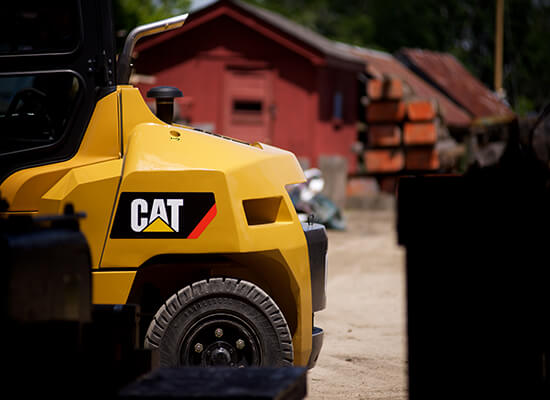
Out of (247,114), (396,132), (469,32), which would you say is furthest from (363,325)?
(469,32)

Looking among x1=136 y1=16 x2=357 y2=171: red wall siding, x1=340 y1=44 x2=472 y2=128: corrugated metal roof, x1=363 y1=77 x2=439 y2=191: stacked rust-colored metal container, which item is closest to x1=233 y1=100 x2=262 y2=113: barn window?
x1=136 y1=16 x2=357 y2=171: red wall siding

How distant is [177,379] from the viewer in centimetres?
396

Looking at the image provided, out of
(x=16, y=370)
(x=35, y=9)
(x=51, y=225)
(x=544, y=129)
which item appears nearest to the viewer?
(x=16, y=370)

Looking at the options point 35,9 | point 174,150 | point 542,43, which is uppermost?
point 542,43

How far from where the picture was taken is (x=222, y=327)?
5172 millimetres

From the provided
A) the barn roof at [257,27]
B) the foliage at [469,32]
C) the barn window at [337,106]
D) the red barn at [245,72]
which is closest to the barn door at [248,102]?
the red barn at [245,72]

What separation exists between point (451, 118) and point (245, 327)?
28.5m

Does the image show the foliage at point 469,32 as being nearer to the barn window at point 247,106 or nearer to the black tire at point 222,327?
the barn window at point 247,106

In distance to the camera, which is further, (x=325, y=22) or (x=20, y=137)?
(x=325, y=22)

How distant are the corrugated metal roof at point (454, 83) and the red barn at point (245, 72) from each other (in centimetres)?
1299

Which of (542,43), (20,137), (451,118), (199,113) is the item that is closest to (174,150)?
(20,137)

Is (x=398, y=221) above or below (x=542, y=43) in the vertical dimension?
below

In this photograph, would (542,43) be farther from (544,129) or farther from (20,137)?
(20,137)

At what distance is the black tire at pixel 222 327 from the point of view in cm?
512
